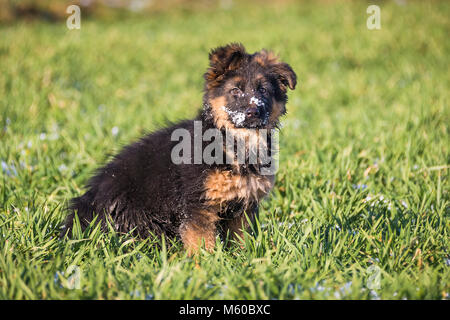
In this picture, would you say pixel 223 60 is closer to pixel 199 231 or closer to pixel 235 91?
pixel 235 91

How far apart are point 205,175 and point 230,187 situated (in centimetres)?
22

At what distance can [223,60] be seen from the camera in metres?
3.79

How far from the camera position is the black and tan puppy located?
3604mm

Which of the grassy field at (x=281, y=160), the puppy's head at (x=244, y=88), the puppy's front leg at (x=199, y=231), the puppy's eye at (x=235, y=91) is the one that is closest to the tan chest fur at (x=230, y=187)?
the puppy's front leg at (x=199, y=231)

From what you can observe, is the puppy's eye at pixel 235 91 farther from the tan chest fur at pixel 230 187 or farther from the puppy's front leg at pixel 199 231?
the puppy's front leg at pixel 199 231

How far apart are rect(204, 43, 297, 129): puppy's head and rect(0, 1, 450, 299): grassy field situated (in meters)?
0.53

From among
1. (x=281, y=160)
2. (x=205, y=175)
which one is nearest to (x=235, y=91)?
(x=205, y=175)

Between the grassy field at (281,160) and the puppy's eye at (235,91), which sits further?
the puppy's eye at (235,91)

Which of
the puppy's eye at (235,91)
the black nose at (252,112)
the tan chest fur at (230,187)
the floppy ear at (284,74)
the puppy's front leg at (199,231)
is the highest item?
the floppy ear at (284,74)

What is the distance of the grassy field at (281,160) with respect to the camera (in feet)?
9.73
